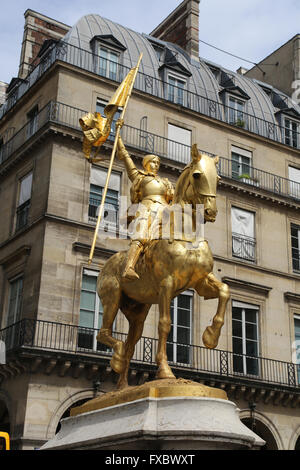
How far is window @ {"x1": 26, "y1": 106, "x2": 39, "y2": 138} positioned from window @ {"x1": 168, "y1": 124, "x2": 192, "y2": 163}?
466 centimetres

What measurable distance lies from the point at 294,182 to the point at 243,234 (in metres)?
4.06

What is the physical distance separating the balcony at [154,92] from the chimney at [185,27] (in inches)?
131

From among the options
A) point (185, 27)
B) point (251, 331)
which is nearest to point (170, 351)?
point (251, 331)

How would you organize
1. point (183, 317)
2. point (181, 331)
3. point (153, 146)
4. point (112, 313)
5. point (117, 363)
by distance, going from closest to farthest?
point (117, 363)
point (112, 313)
point (181, 331)
point (183, 317)
point (153, 146)

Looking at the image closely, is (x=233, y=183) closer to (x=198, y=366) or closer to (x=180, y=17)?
(x=198, y=366)

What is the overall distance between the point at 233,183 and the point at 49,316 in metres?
8.77

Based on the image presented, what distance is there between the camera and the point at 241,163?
24438 mm

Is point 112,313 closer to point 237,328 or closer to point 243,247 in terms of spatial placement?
point 237,328

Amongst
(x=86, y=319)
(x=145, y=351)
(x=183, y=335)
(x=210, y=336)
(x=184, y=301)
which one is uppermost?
(x=184, y=301)

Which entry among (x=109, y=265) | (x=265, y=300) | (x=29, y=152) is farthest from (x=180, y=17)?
(x=109, y=265)

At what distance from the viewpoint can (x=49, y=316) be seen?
59.0 ft

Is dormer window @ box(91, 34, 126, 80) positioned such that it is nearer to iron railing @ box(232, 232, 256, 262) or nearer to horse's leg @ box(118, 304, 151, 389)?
iron railing @ box(232, 232, 256, 262)

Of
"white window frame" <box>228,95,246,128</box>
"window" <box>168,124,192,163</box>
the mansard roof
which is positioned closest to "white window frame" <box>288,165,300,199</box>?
the mansard roof

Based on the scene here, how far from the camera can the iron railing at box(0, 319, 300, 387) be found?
17.6 meters
